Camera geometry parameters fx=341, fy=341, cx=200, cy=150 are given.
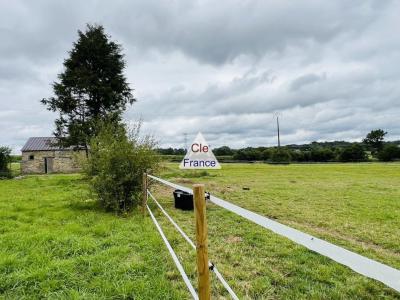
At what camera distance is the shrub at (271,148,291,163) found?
51644mm

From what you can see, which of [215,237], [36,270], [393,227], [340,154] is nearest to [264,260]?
[215,237]

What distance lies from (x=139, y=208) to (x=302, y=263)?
511 centimetres

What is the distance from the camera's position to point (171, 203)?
10.4m

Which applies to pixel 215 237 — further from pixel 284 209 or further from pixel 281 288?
pixel 284 209

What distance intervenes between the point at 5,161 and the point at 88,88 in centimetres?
1238

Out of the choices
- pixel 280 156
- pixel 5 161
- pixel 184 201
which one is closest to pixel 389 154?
pixel 280 156

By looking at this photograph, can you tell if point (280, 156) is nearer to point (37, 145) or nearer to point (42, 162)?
point (42, 162)

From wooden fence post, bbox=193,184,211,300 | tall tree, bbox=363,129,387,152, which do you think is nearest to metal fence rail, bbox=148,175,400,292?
wooden fence post, bbox=193,184,211,300

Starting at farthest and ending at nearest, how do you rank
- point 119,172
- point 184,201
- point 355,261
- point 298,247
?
1. point 184,201
2. point 119,172
3. point 298,247
4. point 355,261

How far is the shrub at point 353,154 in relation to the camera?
178 ft

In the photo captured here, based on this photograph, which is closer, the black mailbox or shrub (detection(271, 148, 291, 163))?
the black mailbox

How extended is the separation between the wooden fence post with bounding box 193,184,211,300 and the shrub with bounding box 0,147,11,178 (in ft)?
96.8

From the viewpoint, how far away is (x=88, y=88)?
70.3 ft

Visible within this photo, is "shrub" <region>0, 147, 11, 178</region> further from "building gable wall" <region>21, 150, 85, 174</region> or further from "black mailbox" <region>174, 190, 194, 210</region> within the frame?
"black mailbox" <region>174, 190, 194, 210</region>
